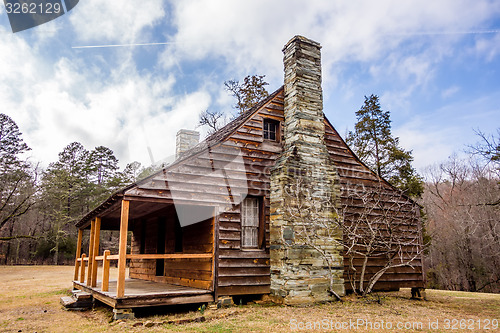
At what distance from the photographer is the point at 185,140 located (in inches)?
670

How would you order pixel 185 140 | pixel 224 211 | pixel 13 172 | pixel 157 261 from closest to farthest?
pixel 224 211 < pixel 157 261 < pixel 185 140 < pixel 13 172

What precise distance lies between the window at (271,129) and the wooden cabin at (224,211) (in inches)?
1.3

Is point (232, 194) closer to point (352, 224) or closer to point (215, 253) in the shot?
point (215, 253)

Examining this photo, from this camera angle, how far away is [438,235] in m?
28.2

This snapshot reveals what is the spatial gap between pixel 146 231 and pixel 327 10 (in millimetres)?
11122

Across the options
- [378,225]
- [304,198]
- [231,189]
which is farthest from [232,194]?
[378,225]

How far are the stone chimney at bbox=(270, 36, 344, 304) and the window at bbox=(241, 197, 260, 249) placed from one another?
538 millimetres

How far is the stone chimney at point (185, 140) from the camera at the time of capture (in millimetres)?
16828

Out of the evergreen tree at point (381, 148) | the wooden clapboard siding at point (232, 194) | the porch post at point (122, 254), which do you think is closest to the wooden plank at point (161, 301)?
the porch post at point (122, 254)

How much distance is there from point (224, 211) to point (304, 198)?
2202mm

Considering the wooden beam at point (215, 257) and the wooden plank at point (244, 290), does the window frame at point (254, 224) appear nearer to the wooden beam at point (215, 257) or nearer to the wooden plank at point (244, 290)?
the wooden beam at point (215, 257)

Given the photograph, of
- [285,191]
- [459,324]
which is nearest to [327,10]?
[285,191]

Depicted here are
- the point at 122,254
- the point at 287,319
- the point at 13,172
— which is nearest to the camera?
the point at 287,319

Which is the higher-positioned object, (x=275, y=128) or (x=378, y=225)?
(x=275, y=128)
